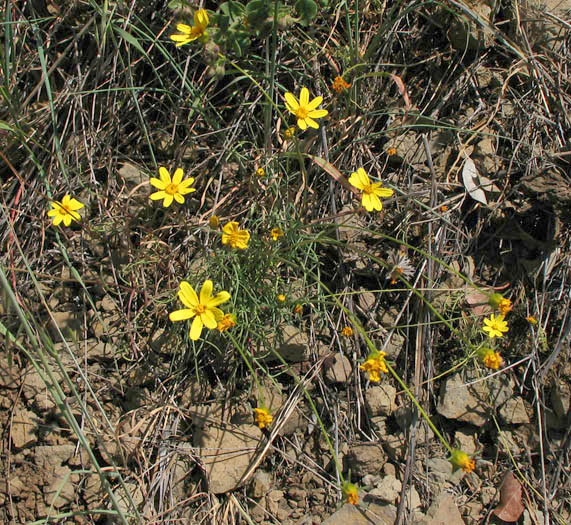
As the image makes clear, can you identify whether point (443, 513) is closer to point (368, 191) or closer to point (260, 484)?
point (260, 484)

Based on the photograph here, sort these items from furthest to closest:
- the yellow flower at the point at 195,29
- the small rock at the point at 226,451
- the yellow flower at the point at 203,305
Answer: the small rock at the point at 226,451, the yellow flower at the point at 195,29, the yellow flower at the point at 203,305

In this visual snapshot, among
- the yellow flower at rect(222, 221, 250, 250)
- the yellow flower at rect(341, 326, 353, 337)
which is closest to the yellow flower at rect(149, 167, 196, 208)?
the yellow flower at rect(222, 221, 250, 250)

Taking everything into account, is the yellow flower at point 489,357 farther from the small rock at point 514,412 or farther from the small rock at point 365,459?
the small rock at point 365,459

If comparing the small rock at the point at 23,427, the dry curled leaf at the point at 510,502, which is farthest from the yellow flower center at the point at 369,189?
the small rock at the point at 23,427

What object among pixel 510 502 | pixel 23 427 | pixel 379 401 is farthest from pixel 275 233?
pixel 510 502

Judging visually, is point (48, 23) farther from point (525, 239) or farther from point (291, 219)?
point (525, 239)

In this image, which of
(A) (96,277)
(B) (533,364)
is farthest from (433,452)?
(A) (96,277)
